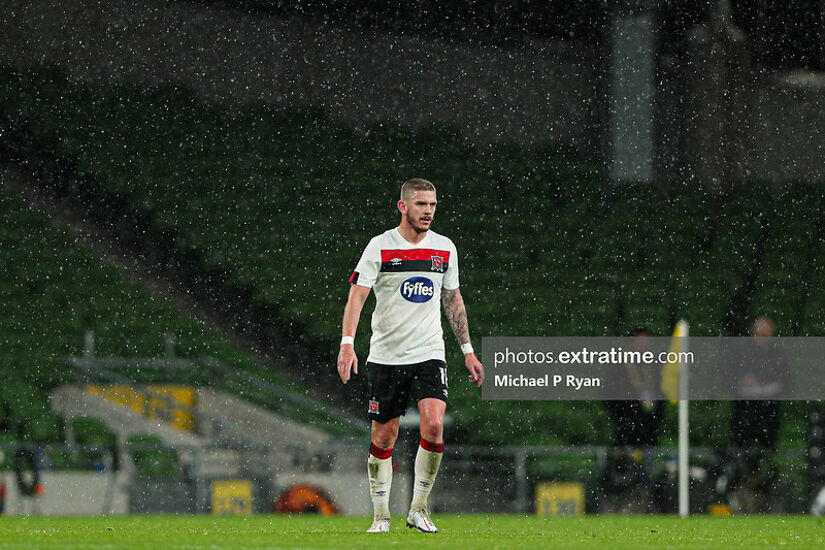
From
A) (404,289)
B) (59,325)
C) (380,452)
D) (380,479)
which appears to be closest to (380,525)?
(380,479)

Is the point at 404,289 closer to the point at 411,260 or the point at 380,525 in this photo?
the point at 411,260

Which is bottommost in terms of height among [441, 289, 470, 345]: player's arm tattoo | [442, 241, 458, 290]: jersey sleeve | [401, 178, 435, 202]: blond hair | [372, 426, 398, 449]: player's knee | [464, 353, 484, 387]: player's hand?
[372, 426, 398, 449]: player's knee

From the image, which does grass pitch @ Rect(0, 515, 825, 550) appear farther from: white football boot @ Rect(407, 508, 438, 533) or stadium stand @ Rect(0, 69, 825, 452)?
stadium stand @ Rect(0, 69, 825, 452)

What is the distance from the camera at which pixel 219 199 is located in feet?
55.2

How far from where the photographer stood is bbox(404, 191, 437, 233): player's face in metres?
6.16

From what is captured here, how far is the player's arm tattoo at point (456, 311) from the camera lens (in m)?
6.46

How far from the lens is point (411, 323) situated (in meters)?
6.26

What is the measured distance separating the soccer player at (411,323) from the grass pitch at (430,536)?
48cm

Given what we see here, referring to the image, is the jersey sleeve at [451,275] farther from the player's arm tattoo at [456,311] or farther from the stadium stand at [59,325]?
the stadium stand at [59,325]

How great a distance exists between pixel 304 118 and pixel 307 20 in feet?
4.51

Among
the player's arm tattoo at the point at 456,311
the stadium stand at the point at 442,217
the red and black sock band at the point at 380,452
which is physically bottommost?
the red and black sock band at the point at 380,452

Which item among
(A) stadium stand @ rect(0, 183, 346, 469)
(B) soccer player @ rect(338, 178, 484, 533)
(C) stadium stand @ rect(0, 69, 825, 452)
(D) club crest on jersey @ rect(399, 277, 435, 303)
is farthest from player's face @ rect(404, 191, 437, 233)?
(C) stadium stand @ rect(0, 69, 825, 452)

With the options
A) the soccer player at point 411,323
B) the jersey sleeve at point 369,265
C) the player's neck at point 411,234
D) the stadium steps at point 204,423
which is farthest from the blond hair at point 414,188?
the stadium steps at point 204,423

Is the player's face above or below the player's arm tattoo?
above
